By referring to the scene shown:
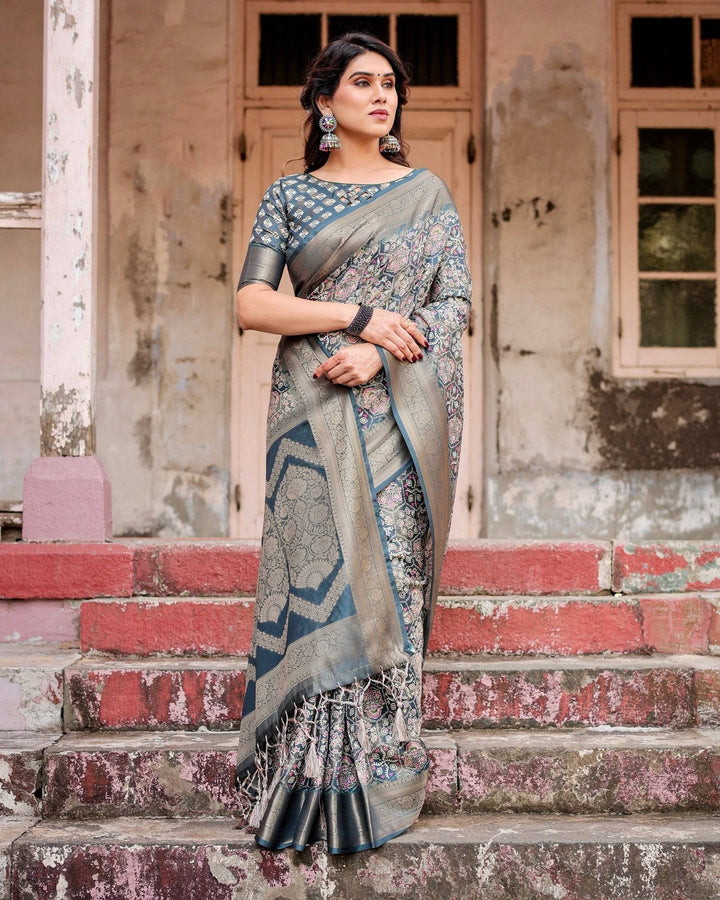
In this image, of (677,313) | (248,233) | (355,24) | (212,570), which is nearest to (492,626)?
(212,570)

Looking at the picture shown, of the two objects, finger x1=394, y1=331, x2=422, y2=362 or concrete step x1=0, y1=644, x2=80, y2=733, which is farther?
concrete step x1=0, y1=644, x2=80, y2=733

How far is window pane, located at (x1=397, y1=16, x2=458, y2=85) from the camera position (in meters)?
6.16

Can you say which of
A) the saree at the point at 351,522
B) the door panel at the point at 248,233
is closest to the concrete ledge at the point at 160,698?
the saree at the point at 351,522

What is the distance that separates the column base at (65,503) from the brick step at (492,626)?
426mm

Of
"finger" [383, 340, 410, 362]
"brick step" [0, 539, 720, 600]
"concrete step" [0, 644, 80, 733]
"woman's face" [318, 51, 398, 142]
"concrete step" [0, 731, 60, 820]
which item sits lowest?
"concrete step" [0, 731, 60, 820]

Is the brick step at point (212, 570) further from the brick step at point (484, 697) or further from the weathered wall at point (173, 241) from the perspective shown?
the weathered wall at point (173, 241)

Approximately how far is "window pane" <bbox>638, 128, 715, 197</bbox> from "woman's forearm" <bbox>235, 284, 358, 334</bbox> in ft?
12.8

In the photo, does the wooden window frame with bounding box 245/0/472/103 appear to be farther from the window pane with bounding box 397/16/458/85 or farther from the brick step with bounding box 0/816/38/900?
the brick step with bounding box 0/816/38/900

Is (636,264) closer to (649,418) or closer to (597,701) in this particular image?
(649,418)

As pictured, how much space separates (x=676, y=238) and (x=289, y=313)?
3.99 m

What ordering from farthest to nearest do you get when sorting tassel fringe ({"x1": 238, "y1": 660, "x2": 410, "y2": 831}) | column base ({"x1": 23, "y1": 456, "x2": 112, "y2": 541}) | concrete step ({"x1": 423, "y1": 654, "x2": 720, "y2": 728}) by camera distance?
column base ({"x1": 23, "y1": 456, "x2": 112, "y2": 541}) → concrete step ({"x1": 423, "y1": 654, "x2": 720, "y2": 728}) → tassel fringe ({"x1": 238, "y1": 660, "x2": 410, "y2": 831})

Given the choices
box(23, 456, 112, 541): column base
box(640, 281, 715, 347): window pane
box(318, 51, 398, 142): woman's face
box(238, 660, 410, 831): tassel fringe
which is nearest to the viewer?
box(238, 660, 410, 831): tassel fringe

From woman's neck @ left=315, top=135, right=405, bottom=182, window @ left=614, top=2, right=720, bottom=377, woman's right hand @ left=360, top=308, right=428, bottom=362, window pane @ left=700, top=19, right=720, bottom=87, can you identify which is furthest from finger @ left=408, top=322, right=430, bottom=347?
window pane @ left=700, top=19, right=720, bottom=87

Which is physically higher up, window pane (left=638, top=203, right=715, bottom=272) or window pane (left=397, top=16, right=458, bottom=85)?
window pane (left=397, top=16, right=458, bottom=85)
